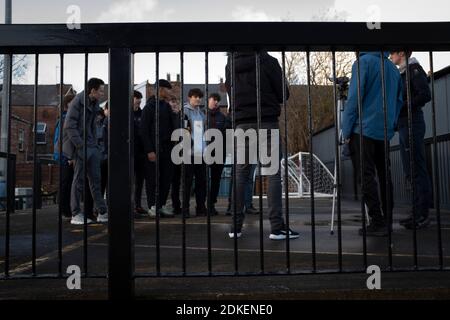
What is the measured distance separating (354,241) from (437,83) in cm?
566

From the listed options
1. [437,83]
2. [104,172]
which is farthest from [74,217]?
[437,83]

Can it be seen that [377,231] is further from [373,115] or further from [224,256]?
[224,256]

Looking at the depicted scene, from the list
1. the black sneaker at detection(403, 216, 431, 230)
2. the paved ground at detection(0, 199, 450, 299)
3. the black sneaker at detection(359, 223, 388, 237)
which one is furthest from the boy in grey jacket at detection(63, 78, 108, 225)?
the black sneaker at detection(403, 216, 431, 230)

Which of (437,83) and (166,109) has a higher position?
(437,83)

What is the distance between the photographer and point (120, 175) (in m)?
2.22

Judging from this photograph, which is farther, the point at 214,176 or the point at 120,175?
the point at 214,176

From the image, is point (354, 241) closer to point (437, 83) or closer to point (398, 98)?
point (398, 98)

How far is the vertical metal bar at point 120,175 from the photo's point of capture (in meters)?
2.19

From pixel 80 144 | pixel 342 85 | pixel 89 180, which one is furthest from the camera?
pixel 89 180

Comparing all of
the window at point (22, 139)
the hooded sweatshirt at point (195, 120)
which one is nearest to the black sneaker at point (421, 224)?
the hooded sweatshirt at point (195, 120)

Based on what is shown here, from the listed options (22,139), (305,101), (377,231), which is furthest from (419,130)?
(22,139)

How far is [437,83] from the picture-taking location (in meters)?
8.50

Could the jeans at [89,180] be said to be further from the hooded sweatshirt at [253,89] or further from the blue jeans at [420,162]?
the blue jeans at [420,162]

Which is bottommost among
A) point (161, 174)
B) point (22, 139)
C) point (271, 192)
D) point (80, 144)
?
point (271, 192)
